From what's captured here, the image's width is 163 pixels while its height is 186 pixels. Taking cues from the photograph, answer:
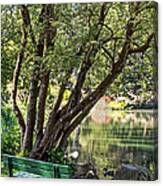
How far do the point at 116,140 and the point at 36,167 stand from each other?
376 mm

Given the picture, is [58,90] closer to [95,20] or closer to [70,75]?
[70,75]

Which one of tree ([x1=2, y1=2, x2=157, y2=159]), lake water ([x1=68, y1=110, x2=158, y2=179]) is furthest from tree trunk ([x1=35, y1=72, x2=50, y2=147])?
lake water ([x1=68, y1=110, x2=158, y2=179])

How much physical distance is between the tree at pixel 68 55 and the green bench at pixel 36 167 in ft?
0.13

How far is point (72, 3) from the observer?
105 inches

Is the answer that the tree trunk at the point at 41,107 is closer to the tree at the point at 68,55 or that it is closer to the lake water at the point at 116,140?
the tree at the point at 68,55

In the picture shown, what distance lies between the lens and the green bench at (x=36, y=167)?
2.66 m

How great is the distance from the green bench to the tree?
39 mm

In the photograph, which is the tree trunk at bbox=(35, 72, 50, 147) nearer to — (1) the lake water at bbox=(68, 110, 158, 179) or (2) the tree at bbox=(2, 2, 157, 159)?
(2) the tree at bbox=(2, 2, 157, 159)

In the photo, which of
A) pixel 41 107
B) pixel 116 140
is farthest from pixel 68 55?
Result: pixel 116 140

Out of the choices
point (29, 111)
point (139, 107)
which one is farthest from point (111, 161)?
point (29, 111)

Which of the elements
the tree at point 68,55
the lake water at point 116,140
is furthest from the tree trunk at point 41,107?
the lake water at point 116,140

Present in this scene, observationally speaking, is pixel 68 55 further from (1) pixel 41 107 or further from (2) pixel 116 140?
(2) pixel 116 140

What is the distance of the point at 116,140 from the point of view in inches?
103

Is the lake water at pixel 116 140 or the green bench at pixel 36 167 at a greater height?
the lake water at pixel 116 140
